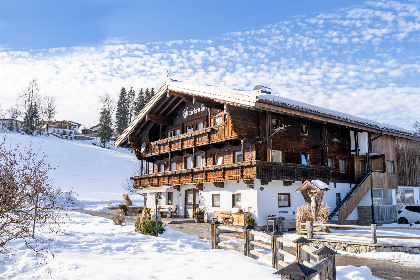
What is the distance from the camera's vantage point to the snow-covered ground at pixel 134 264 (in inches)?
366

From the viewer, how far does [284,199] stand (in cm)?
2459

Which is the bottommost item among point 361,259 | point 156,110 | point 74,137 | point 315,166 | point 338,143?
point 361,259

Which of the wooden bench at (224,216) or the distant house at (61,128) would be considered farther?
the distant house at (61,128)

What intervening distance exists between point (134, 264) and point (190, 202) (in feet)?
63.7

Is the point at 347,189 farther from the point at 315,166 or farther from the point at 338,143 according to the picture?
the point at 315,166

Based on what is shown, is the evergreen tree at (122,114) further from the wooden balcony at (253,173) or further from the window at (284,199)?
the window at (284,199)

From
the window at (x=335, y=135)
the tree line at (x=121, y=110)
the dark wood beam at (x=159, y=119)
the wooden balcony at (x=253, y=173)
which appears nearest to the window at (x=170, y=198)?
the wooden balcony at (x=253, y=173)

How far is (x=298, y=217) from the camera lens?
2002cm

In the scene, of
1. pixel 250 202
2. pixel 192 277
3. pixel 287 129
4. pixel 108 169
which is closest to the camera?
pixel 192 277

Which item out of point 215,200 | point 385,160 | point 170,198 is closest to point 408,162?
point 385,160

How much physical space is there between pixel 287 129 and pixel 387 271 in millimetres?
14533

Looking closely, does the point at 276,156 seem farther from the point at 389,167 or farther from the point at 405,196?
the point at 405,196

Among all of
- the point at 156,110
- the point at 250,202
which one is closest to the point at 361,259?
the point at 250,202

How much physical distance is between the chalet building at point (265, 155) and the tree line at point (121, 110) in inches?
2059
